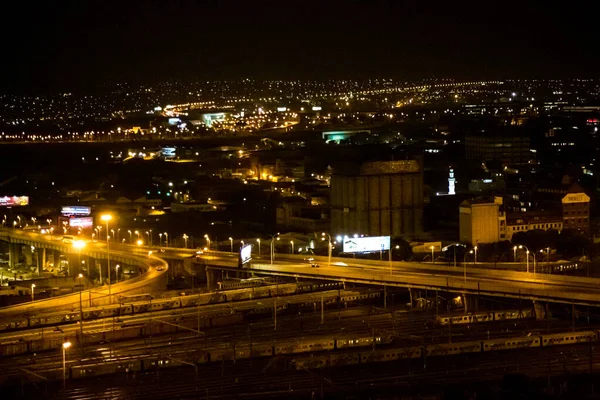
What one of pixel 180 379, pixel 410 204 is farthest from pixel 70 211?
pixel 180 379

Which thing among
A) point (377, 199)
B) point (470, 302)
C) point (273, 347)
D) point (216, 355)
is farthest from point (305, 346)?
point (377, 199)

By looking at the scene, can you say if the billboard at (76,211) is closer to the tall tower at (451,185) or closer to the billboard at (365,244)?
the billboard at (365,244)

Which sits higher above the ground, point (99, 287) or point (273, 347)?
point (99, 287)

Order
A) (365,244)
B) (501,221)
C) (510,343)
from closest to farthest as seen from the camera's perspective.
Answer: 1. (510,343)
2. (365,244)
3. (501,221)

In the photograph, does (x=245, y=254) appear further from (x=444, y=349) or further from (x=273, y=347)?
(x=444, y=349)

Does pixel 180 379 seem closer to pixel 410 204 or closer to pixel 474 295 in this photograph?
pixel 474 295
